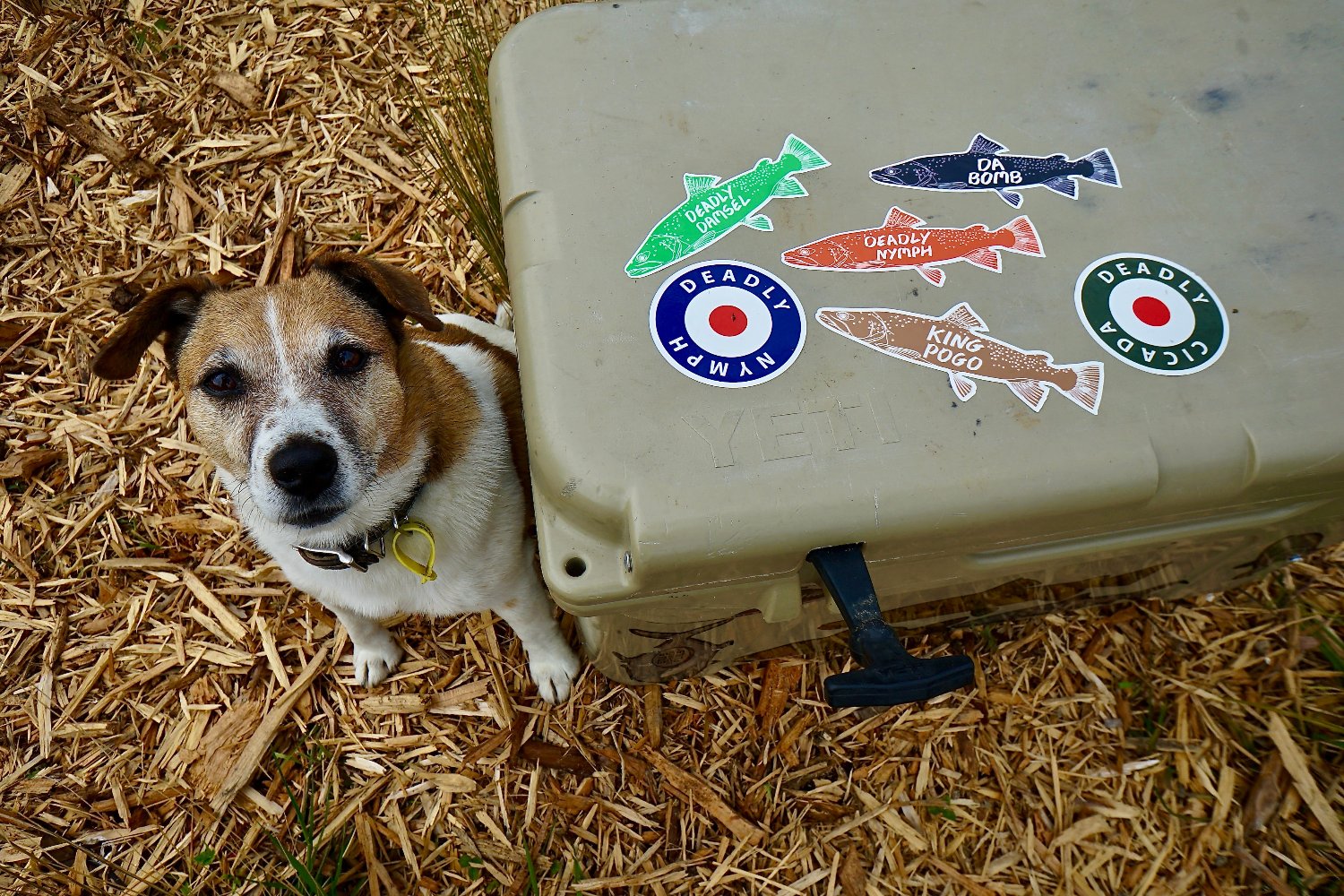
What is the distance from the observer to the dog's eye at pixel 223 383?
6.06ft

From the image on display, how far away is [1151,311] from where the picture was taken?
156 centimetres

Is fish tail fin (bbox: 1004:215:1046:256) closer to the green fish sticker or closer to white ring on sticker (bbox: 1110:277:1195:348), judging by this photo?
white ring on sticker (bbox: 1110:277:1195:348)

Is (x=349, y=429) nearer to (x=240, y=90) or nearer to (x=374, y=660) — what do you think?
(x=374, y=660)

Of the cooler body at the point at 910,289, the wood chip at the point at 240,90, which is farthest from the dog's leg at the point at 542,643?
the wood chip at the point at 240,90

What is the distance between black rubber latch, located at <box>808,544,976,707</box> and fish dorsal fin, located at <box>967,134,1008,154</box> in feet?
2.94

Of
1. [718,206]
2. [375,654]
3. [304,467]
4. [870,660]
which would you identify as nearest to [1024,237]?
[718,206]

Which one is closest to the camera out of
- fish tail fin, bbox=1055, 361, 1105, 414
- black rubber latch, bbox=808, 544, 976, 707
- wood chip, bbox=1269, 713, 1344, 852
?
black rubber latch, bbox=808, 544, 976, 707

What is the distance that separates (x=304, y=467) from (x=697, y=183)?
3.27 ft

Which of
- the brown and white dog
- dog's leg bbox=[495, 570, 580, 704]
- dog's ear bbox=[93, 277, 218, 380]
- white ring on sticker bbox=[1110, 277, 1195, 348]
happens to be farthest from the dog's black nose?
white ring on sticker bbox=[1110, 277, 1195, 348]

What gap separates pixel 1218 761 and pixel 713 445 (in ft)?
6.33

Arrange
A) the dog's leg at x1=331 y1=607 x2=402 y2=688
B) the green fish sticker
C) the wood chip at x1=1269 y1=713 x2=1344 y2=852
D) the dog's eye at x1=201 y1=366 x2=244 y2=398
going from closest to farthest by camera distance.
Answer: the green fish sticker < the dog's eye at x1=201 y1=366 x2=244 y2=398 < the wood chip at x1=1269 y1=713 x2=1344 y2=852 < the dog's leg at x1=331 y1=607 x2=402 y2=688

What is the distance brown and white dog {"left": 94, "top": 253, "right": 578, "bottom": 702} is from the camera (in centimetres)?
174

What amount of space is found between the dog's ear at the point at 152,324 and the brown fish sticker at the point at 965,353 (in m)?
1.52

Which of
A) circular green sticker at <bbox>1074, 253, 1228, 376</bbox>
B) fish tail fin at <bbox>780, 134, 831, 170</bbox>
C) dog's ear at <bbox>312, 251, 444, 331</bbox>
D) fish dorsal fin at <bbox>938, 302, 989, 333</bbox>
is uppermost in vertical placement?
fish tail fin at <bbox>780, 134, 831, 170</bbox>
